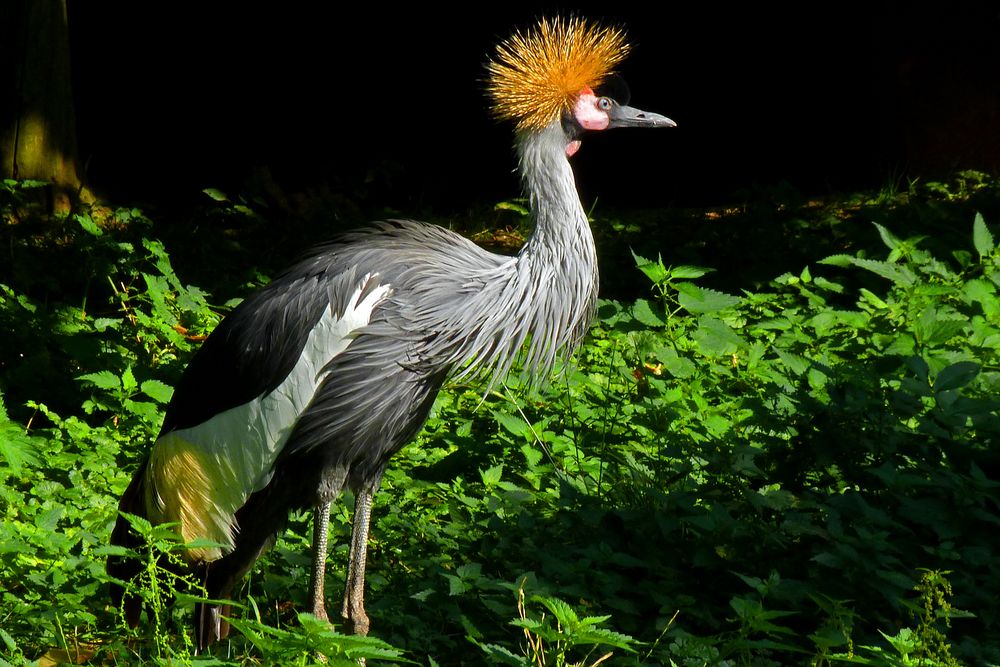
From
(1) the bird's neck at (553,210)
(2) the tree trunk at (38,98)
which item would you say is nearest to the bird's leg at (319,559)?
(1) the bird's neck at (553,210)

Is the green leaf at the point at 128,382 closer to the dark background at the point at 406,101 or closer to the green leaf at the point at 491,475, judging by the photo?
the green leaf at the point at 491,475

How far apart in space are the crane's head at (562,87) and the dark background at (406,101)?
114 inches

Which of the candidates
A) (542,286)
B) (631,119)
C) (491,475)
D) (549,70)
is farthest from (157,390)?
(631,119)

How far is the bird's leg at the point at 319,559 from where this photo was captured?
2.80 meters

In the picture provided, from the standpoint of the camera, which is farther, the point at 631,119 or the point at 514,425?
the point at 514,425

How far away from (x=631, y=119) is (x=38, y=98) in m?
3.21

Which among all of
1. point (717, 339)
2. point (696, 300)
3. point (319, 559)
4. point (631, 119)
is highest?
point (631, 119)

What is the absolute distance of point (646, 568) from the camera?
9.32 feet

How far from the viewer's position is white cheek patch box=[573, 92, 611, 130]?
3.26m

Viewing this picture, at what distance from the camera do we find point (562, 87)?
326cm

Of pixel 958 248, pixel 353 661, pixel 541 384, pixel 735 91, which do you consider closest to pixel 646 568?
pixel 541 384

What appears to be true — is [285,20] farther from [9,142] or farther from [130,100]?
[9,142]

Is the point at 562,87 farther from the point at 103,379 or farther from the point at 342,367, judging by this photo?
the point at 103,379

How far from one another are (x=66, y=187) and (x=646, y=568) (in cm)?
375
